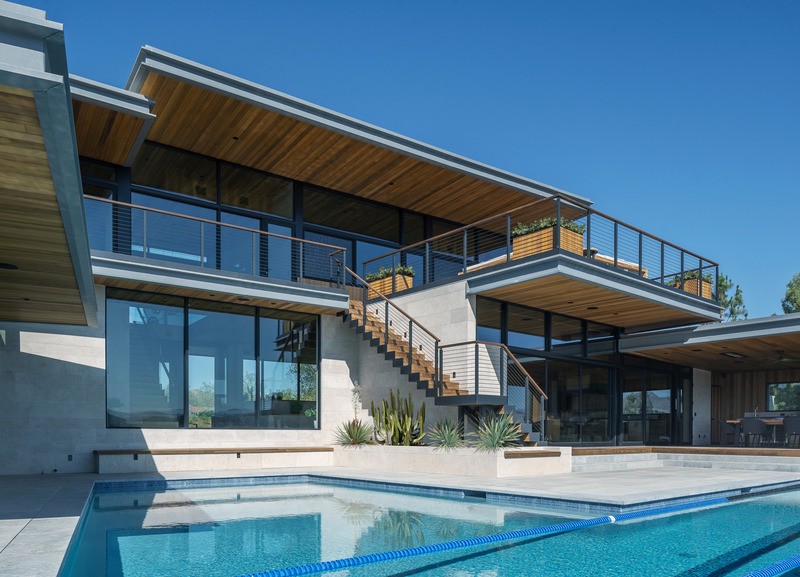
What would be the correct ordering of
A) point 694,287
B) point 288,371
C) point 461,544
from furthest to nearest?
point 694,287, point 288,371, point 461,544

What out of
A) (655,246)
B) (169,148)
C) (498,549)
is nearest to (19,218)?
(498,549)

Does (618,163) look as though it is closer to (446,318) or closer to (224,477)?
(446,318)

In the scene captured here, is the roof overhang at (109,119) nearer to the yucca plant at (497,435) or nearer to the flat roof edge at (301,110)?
the flat roof edge at (301,110)

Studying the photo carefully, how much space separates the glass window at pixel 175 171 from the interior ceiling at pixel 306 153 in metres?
0.29

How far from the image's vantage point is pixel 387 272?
1744 centimetres

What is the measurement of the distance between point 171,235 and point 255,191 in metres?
2.81

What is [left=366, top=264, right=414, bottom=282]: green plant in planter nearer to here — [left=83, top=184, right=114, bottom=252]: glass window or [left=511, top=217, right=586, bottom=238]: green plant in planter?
[left=511, top=217, right=586, bottom=238]: green plant in planter

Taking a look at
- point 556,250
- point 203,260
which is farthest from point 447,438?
point 203,260

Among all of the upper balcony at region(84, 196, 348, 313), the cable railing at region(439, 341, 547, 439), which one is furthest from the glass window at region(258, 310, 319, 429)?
the cable railing at region(439, 341, 547, 439)

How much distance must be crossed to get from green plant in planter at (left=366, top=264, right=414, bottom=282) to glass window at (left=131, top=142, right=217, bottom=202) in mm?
4226

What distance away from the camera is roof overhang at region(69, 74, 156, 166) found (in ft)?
A: 41.1

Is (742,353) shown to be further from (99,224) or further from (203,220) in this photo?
(99,224)

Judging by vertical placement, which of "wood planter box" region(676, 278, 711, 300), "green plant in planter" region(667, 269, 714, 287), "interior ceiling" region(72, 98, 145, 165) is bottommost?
"wood planter box" region(676, 278, 711, 300)

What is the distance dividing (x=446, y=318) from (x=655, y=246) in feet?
17.1
